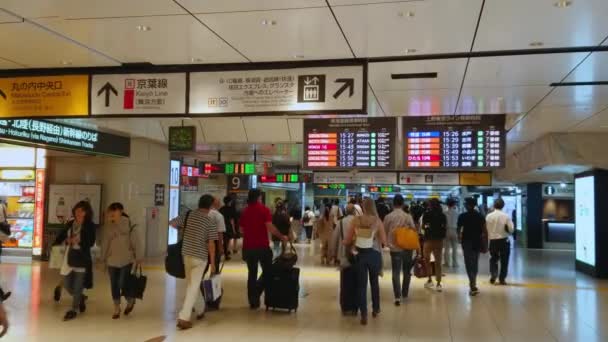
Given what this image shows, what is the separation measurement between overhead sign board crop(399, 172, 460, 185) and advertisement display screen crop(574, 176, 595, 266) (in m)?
3.38

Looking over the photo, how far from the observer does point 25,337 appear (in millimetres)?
5750

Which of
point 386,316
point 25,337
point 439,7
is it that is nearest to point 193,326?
point 25,337

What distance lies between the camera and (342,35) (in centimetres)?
529

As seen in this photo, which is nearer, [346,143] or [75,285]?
[75,285]

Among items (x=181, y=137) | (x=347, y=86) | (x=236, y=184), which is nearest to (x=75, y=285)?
(x=347, y=86)

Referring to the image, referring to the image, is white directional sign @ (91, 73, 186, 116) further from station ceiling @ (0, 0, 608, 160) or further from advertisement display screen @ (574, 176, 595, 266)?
advertisement display screen @ (574, 176, 595, 266)

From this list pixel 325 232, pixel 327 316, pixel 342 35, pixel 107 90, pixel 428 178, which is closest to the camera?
pixel 342 35

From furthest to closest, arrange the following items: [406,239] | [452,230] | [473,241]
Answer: [452,230]
[473,241]
[406,239]

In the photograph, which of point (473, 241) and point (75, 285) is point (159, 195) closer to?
point (75, 285)

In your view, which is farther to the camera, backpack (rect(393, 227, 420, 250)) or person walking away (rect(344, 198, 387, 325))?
backpack (rect(393, 227, 420, 250))

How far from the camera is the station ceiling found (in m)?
4.60

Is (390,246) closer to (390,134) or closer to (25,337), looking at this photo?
(390,134)

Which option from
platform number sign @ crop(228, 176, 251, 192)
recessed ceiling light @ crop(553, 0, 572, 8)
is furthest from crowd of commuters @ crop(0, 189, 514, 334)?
platform number sign @ crop(228, 176, 251, 192)

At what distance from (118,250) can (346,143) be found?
4762mm
